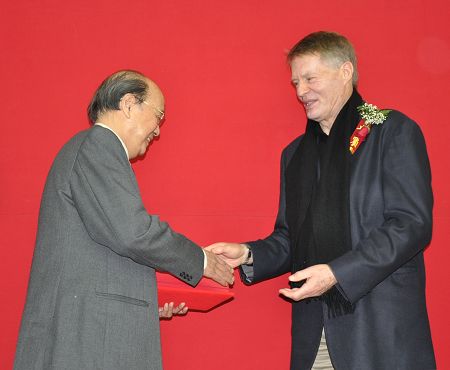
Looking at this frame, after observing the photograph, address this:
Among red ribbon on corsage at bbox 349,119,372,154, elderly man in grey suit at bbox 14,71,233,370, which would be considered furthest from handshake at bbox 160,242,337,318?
red ribbon on corsage at bbox 349,119,372,154

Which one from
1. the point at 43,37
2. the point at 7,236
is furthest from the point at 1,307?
the point at 43,37

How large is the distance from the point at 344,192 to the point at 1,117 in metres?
1.59

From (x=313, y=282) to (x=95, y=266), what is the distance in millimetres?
716

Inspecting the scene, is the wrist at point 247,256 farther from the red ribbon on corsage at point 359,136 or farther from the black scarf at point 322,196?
the red ribbon on corsage at point 359,136

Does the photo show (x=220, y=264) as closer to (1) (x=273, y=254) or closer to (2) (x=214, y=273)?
Answer: (2) (x=214, y=273)

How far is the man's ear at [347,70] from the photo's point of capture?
8.12ft

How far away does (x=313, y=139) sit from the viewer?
2.53m

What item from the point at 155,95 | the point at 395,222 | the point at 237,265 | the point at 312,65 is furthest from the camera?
the point at 237,265

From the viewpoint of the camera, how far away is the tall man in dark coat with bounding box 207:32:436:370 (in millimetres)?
2049

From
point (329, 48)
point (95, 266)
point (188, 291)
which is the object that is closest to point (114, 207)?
point (95, 266)

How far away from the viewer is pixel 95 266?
1.96m

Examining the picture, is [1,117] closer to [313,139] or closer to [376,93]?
[313,139]

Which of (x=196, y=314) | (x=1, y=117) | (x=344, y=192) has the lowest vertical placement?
(x=196, y=314)

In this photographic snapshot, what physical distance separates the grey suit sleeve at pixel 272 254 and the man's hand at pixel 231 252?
39mm
